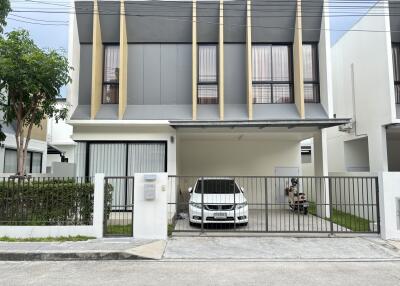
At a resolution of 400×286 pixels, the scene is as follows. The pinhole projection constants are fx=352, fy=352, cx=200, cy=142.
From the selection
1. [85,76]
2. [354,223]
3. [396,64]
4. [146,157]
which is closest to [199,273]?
[146,157]

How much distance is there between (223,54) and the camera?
12836mm

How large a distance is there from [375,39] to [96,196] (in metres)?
11.0

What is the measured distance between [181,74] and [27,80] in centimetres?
542

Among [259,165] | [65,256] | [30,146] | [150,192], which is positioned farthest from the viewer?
[30,146]

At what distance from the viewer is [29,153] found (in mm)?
17750

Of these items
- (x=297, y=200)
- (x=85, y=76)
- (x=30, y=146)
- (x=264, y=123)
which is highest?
(x=85, y=76)

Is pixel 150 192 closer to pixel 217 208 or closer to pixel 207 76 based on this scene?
pixel 217 208

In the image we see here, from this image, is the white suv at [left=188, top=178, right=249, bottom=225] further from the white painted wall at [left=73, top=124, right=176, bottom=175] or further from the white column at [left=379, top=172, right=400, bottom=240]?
the white column at [left=379, top=172, right=400, bottom=240]

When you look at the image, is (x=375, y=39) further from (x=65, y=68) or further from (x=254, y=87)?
(x=65, y=68)

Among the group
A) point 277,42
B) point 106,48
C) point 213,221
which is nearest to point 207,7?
point 277,42

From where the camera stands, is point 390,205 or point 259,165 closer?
point 390,205

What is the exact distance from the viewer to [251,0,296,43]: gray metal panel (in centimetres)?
1278

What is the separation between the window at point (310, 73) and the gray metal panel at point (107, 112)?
7.07 meters

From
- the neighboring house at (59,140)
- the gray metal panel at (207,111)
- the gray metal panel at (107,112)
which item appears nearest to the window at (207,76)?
the gray metal panel at (207,111)
